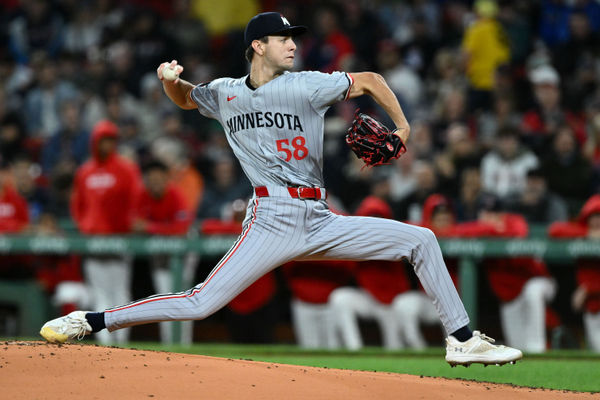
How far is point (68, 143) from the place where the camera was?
12.9 metres

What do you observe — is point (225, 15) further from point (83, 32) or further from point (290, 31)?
point (290, 31)

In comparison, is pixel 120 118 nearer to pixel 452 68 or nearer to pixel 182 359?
pixel 452 68

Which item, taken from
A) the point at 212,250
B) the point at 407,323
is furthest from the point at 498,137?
the point at 212,250

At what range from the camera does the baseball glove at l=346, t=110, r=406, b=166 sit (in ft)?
15.9

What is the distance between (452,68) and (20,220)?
5.32 m

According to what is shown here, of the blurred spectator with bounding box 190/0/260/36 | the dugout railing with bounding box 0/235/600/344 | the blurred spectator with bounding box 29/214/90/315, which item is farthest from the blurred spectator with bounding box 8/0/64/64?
the dugout railing with bounding box 0/235/600/344

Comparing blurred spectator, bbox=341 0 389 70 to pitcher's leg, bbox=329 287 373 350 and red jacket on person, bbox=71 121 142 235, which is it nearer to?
red jacket on person, bbox=71 121 142 235

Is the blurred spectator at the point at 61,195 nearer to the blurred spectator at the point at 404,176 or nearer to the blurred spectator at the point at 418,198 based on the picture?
the blurred spectator at the point at 404,176

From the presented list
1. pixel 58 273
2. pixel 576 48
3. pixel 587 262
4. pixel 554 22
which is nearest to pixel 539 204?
pixel 587 262

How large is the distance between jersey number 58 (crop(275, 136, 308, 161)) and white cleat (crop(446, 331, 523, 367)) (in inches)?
47.1

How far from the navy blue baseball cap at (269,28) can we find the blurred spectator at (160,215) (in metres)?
4.86

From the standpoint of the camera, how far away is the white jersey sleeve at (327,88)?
16.0ft

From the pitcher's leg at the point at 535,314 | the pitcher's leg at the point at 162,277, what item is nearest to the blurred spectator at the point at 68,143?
the pitcher's leg at the point at 162,277

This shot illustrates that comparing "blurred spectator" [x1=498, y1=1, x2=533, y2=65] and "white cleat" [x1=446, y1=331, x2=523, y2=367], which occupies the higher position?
"blurred spectator" [x1=498, y1=1, x2=533, y2=65]
